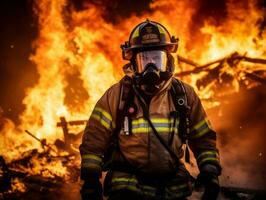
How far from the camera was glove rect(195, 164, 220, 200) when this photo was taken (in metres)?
2.96

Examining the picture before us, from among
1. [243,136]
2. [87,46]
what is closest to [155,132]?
[243,136]

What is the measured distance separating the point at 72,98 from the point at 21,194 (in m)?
6.46

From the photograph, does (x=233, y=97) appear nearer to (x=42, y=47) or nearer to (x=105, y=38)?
(x=105, y=38)

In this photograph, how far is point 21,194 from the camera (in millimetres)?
7516

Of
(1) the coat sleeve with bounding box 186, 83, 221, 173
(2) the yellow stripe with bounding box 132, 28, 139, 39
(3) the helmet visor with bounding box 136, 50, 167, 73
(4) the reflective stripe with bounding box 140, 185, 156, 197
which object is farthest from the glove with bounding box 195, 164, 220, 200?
(2) the yellow stripe with bounding box 132, 28, 139, 39

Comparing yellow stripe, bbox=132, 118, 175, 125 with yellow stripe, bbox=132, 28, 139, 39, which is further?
yellow stripe, bbox=132, 28, 139, 39

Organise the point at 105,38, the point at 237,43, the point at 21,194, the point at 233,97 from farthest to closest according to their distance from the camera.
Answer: the point at 105,38 → the point at 237,43 → the point at 233,97 → the point at 21,194

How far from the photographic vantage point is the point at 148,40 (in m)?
3.29

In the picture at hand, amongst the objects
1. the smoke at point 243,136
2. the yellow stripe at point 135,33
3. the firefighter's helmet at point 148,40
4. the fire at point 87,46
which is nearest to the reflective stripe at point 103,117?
the firefighter's helmet at point 148,40

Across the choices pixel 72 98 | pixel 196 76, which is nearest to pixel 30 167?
pixel 72 98

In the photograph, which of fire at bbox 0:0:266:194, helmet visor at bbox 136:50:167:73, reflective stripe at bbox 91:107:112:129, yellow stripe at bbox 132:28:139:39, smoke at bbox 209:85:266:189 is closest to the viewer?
reflective stripe at bbox 91:107:112:129

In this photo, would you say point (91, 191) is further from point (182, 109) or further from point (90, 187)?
point (182, 109)

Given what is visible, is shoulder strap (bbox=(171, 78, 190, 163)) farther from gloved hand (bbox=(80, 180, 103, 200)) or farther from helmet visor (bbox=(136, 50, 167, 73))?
gloved hand (bbox=(80, 180, 103, 200))

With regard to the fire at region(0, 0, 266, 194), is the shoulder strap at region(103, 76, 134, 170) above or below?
below
